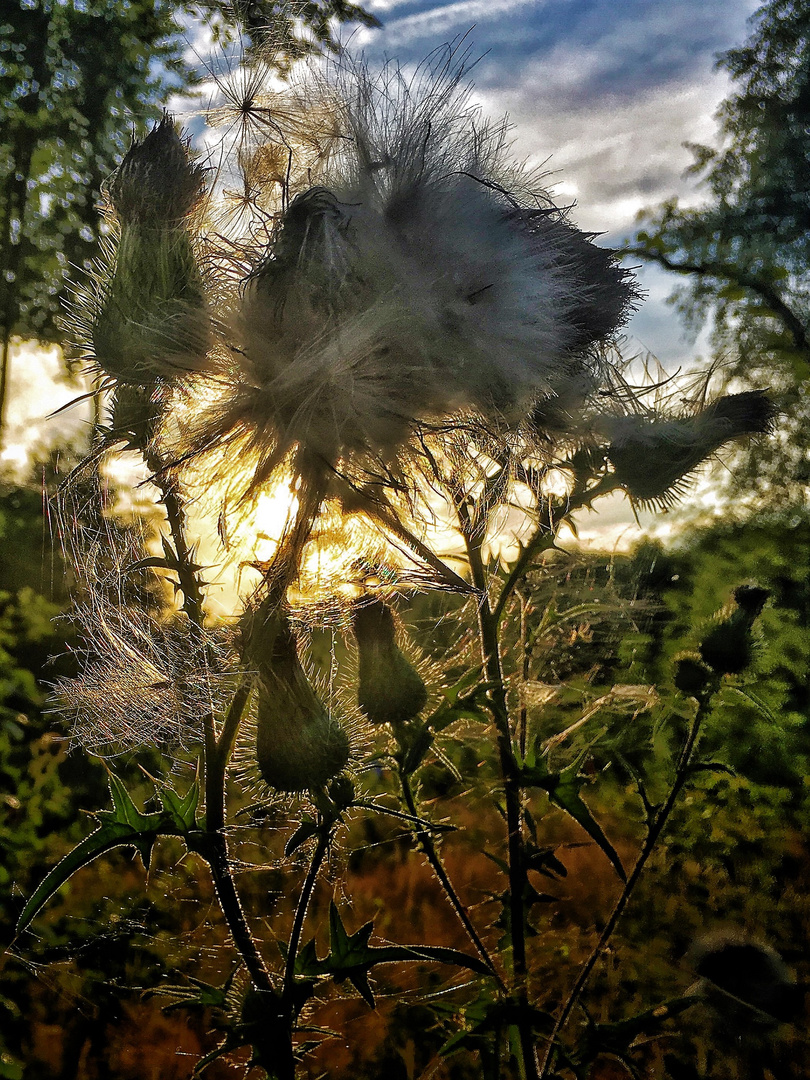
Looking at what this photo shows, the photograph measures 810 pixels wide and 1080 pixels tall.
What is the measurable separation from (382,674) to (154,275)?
416mm

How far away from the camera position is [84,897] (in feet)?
4.27

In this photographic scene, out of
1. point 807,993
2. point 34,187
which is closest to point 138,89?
point 34,187

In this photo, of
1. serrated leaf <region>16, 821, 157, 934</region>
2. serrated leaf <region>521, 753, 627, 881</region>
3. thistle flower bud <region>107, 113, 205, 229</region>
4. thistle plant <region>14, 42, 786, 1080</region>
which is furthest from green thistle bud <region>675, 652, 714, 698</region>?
thistle flower bud <region>107, 113, 205, 229</region>

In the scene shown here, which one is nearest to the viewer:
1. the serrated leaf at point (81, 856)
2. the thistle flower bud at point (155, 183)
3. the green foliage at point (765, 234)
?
the serrated leaf at point (81, 856)

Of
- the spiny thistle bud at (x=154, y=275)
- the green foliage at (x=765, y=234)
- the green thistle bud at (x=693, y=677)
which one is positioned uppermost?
the green foliage at (x=765, y=234)

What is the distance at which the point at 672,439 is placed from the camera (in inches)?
29.7

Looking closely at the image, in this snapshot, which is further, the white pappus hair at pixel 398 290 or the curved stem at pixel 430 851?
the curved stem at pixel 430 851

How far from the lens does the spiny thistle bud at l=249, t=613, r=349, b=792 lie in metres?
0.54

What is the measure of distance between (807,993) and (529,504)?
927 mm

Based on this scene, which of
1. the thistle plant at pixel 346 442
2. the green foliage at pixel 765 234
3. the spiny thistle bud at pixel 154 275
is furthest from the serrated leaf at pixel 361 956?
the green foliage at pixel 765 234

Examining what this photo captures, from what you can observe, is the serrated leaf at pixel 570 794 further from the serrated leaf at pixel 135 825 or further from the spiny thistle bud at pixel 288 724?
the serrated leaf at pixel 135 825

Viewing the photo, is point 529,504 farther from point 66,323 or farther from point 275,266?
point 66,323

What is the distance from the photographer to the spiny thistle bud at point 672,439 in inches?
28.5

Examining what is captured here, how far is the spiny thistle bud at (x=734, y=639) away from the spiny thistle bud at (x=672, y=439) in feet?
0.47
